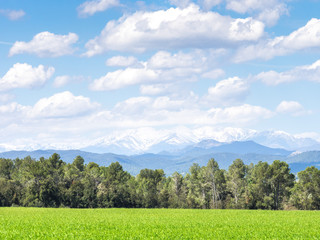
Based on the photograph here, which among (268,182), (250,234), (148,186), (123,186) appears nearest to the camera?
(250,234)

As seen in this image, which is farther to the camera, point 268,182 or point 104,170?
point 104,170

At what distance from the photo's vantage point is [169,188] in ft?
400

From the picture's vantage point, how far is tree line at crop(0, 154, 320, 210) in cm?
10644

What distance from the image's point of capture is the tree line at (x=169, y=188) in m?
106

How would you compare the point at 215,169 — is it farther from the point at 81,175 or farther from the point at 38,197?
the point at 38,197

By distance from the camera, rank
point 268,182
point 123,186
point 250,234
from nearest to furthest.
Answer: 1. point 250,234
2. point 268,182
3. point 123,186

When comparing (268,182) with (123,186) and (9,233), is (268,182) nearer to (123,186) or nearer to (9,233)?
(123,186)

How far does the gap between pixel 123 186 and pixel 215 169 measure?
96.8ft

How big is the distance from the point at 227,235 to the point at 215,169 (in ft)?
264

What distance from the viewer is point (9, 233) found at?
3953 cm

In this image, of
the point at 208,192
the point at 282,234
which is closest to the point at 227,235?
the point at 282,234

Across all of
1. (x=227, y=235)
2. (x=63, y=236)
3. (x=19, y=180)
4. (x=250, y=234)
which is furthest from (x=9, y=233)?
(x=19, y=180)

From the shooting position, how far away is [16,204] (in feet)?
366

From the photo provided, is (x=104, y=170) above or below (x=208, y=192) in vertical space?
above
